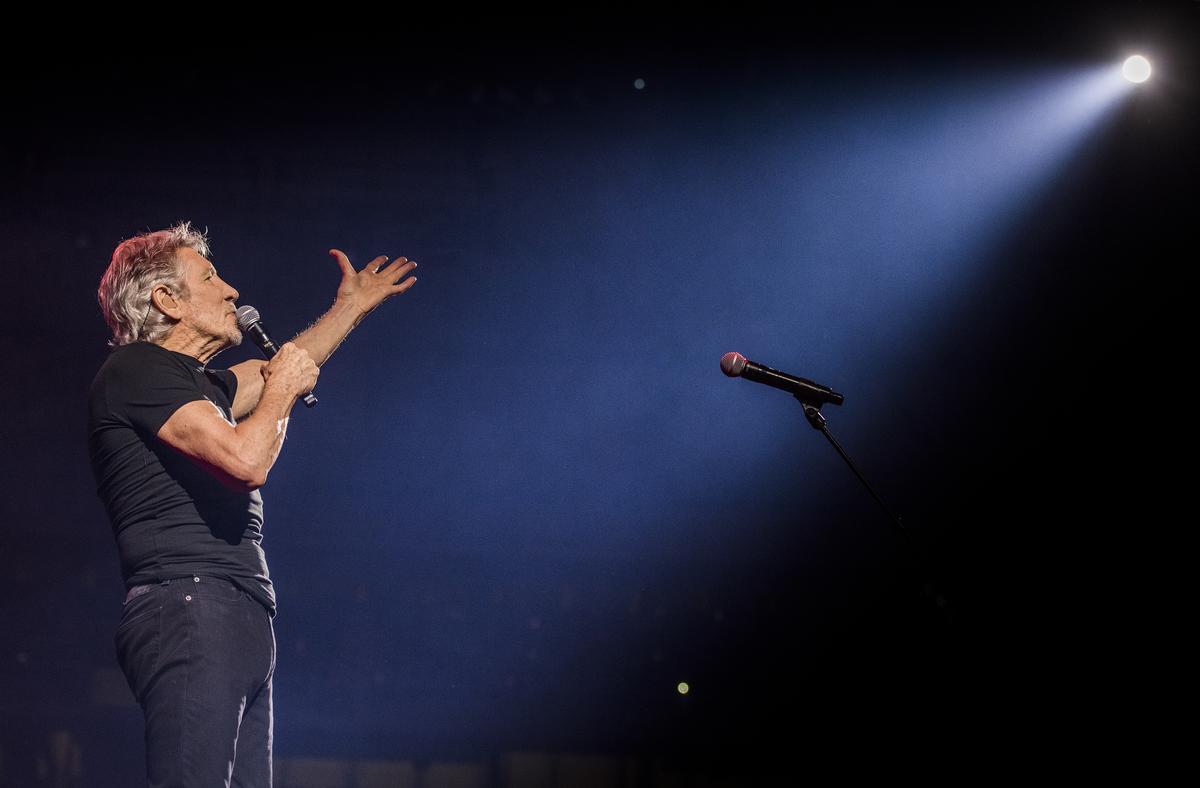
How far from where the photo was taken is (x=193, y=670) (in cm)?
178

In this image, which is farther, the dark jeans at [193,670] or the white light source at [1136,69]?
the white light source at [1136,69]

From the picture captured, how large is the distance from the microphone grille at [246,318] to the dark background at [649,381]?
4.81 feet

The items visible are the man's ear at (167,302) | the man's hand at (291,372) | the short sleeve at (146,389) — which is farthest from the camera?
the man's ear at (167,302)

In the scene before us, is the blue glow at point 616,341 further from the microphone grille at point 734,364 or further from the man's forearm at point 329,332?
the microphone grille at point 734,364

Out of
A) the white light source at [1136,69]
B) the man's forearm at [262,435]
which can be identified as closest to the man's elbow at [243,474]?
the man's forearm at [262,435]

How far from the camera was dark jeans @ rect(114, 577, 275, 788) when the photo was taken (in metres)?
1.75

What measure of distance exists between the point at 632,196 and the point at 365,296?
160cm

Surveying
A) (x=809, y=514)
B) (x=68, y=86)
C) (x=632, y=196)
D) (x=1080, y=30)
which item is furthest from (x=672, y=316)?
(x=68, y=86)

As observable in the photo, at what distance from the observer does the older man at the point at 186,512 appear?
1782 millimetres

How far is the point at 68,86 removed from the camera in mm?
3748

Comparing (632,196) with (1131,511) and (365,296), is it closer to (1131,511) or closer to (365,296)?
(365,296)

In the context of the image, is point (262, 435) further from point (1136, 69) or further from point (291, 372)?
point (1136, 69)

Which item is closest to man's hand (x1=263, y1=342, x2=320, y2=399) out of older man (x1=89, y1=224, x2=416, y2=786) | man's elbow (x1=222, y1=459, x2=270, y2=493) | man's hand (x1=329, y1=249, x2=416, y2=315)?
older man (x1=89, y1=224, x2=416, y2=786)

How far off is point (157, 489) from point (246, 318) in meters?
0.52
